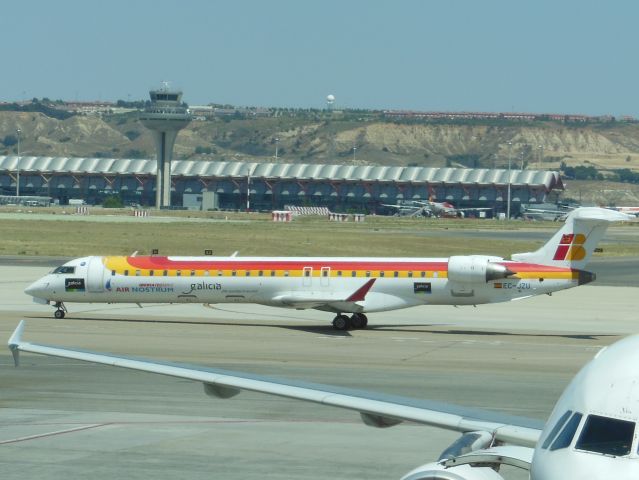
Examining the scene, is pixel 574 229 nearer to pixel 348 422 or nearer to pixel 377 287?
pixel 377 287


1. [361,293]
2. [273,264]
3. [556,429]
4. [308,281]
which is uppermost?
[556,429]

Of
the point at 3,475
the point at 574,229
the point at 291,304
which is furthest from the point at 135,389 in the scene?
the point at 574,229

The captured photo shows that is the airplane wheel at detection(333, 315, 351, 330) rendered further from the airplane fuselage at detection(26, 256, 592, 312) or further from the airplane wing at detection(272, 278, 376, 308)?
the airplane wing at detection(272, 278, 376, 308)

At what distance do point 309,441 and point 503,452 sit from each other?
9.18 metres

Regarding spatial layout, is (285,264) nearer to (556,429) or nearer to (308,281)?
(308,281)

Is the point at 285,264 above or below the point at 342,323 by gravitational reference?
above

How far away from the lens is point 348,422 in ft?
84.3

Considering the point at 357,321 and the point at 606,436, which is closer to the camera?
the point at 606,436

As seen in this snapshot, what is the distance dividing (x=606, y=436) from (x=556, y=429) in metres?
0.85

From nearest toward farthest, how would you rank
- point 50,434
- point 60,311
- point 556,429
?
point 556,429
point 50,434
point 60,311

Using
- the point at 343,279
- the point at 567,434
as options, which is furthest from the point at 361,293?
the point at 567,434

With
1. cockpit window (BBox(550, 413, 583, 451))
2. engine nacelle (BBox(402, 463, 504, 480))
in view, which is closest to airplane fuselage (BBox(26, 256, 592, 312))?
engine nacelle (BBox(402, 463, 504, 480))

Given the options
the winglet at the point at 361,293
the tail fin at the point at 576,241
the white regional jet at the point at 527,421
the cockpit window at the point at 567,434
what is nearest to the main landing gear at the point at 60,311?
the winglet at the point at 361,293

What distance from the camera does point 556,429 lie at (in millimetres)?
12695
